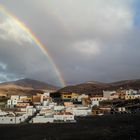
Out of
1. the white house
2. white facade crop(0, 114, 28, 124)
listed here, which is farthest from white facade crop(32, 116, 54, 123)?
white facade crop(0, 114, 28, 124)

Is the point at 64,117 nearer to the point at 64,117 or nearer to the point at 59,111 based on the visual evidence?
the point at 64,117

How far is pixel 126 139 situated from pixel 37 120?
6840 cm

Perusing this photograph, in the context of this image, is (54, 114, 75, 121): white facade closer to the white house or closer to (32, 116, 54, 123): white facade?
the white house

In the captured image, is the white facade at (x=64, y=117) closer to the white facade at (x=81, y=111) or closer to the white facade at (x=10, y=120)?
the white facade at (x=10, y=120)

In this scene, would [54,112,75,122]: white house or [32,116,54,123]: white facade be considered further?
[32,116,54,123]: white facade

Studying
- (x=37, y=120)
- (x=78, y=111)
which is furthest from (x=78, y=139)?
(x=78, y=111)

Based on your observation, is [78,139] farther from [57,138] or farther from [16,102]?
[16,102]

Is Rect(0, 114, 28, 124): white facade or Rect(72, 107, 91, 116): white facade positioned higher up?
Rect(72, 107, 91, 116): white facade

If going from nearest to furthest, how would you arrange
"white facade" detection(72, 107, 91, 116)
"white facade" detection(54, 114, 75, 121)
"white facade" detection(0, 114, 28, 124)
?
1. "white facade" detection(54, 114, 75, 121)
2. "white facade" detection(0, 114, 28, 124)
3. "white facade" detection(72, 107, 91, 116)

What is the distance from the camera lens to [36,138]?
217 feet

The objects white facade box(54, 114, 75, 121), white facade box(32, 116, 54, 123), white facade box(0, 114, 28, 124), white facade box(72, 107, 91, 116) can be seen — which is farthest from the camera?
white facade box(72, 107, 91, 116)

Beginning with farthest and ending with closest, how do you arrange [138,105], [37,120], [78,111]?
[138,105] → [78,111] → [37,120]

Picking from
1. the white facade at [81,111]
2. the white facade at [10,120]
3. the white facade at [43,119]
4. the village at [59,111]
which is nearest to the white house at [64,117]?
the village at [59,111]

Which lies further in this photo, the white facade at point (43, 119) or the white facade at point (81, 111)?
the white facade at point (81, 111)
